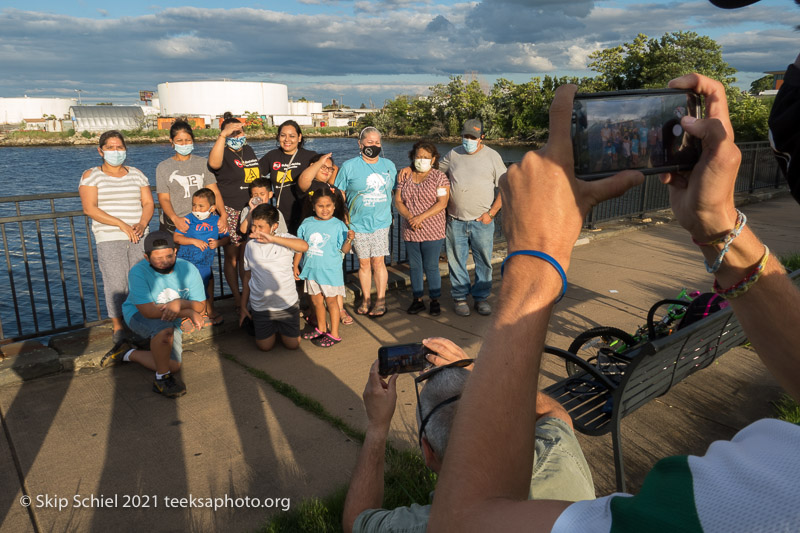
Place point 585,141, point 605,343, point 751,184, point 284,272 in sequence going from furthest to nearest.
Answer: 1. point 751,184
2. point 284,272
3. point 605,343
4. point 585,141

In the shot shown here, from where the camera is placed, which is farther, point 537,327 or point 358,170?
point 358,170

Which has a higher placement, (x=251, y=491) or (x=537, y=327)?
(x=537, y=327)

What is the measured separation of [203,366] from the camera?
494 centimetres

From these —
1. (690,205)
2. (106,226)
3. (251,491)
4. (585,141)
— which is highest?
(585,141)

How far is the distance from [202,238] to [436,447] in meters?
4.58

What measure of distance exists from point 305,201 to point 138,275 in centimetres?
200

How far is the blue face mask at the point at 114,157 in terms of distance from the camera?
203 inches

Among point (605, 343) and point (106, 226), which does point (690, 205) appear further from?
point (106, 226)

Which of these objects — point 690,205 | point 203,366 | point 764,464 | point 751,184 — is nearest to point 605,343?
point 203,366

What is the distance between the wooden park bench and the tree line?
16.9 m

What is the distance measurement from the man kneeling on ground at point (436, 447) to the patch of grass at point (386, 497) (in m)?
0.93

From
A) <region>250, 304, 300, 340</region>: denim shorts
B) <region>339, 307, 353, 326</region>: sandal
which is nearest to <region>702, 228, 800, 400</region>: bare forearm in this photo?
<region>250, 304, 300, 340</region>: denim shorts

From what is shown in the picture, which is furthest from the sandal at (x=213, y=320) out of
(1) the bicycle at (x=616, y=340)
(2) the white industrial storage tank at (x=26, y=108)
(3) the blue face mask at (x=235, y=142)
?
(2) the white industrial storage tank at (x=26, y=108)

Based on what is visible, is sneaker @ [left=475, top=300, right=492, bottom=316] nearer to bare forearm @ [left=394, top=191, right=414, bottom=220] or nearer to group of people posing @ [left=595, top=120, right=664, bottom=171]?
bare forearm @ [left=394, top=191, right=414, bottom=220]
